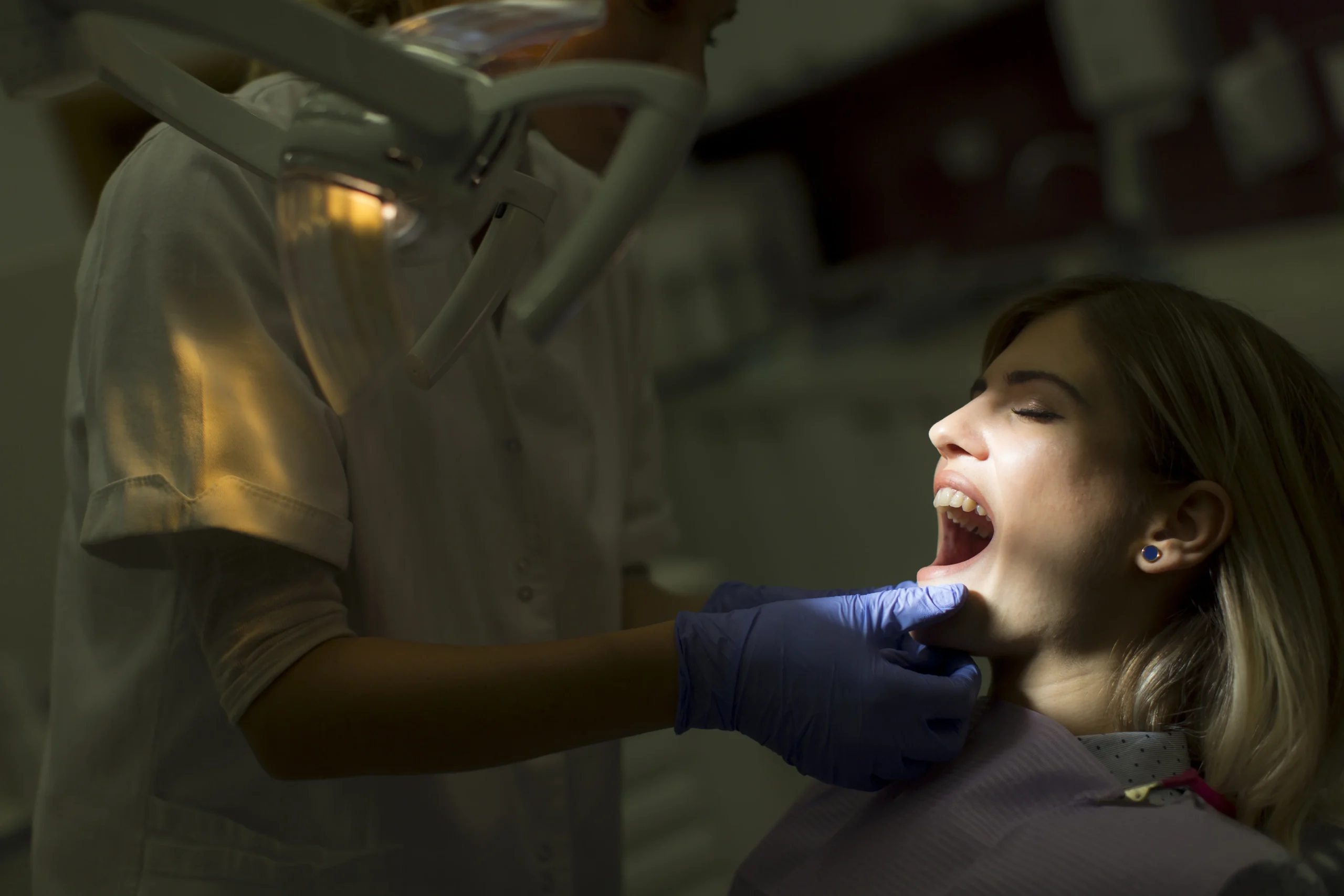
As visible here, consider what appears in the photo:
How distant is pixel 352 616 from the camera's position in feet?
3.62

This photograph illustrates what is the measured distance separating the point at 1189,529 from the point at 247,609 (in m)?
0.89

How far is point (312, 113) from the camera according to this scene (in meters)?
0.64

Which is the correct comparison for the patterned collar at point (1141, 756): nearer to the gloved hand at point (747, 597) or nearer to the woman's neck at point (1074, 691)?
the woman's neck at point (1074, 691)

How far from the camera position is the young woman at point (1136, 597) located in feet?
3.29

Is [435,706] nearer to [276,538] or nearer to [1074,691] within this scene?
[276,538]

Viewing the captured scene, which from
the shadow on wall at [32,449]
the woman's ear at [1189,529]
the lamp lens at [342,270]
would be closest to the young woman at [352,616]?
the lamp lens at [342,270]

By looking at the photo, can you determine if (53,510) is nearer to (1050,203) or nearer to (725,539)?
(725,539)

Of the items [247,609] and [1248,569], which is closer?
[247,609]

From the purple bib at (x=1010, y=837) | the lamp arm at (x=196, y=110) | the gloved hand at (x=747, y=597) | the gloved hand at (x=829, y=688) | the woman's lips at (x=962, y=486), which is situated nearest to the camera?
the lamp arm at (x=196, y=110)

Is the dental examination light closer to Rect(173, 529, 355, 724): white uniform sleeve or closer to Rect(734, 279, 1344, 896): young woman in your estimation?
Rect(173, 529, 355, 724): white uniform sleeve

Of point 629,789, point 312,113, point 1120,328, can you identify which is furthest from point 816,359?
point 312,113

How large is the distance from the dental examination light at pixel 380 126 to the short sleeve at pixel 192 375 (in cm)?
23

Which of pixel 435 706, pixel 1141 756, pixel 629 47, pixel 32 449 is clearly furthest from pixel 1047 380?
pixel 32 449

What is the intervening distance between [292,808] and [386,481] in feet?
1.15
